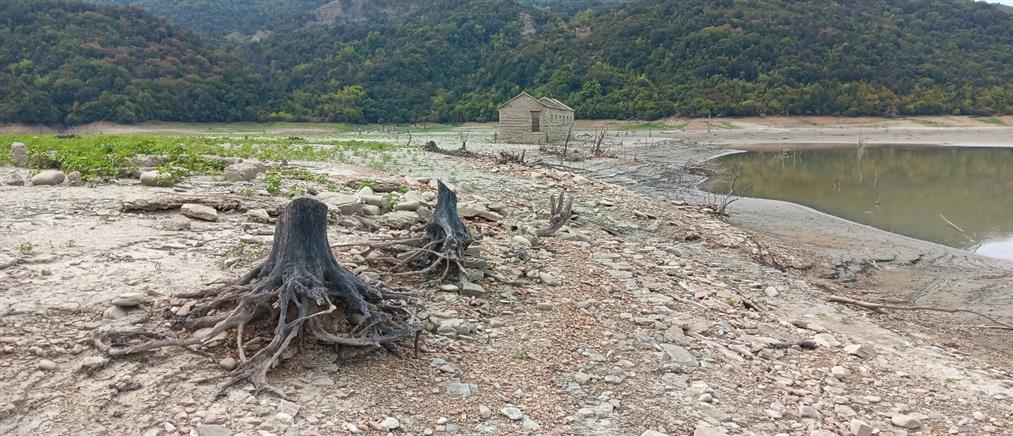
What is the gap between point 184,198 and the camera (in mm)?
8156

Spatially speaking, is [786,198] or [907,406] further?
[786,198]

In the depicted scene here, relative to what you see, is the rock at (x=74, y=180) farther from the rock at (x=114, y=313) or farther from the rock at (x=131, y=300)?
the rock at (x=114, y=313)

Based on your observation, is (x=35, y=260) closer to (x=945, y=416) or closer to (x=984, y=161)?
(x=945, y=416)

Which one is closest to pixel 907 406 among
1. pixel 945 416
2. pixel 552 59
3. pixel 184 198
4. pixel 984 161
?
pixel 945 416

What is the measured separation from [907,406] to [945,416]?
28 cm

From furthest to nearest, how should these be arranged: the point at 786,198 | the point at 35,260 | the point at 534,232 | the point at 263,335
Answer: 1. the point at 786,198
2. the point at 534,232
3. the point at 35,260
4. the point at 263,335

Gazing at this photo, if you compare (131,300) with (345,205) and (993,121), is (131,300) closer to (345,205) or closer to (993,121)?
(345,205)

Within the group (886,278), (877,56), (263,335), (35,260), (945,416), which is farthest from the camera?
(877,56)

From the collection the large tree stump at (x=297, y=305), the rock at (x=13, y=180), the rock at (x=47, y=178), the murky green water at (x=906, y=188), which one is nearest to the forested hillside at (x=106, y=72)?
the murky green water at (x=906, y=188)

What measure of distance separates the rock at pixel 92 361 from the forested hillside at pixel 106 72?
5891cm

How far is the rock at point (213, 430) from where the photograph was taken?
369 centimetres

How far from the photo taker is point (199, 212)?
24.9 ft

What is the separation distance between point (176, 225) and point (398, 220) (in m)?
2.75

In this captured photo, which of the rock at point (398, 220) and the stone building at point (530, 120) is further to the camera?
the stone building at point (530, 120)
